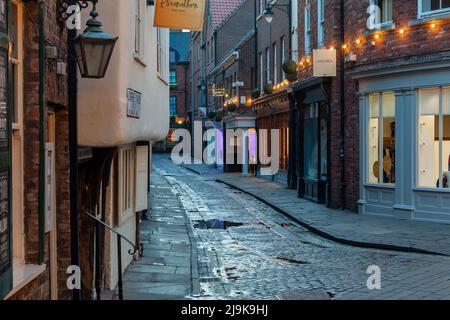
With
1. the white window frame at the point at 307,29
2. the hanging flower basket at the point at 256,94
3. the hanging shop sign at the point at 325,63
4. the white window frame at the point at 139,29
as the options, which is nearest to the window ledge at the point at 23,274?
the white window frame at the point at 139,29

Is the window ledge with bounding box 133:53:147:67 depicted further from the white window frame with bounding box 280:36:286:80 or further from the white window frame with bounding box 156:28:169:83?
the white window frame with bounding box 280:36:286:80

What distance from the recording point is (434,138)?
1658 cm

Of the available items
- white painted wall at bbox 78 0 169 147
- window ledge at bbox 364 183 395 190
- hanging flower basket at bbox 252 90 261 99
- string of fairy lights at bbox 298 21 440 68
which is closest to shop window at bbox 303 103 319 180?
string of fairy lights at bbox 298 21 440 68

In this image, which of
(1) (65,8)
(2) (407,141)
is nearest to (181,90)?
(2) (407,141)

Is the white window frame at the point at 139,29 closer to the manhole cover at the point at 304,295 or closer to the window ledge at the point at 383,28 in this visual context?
the manhole cover at the point at 304,295

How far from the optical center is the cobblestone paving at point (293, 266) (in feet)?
32.0

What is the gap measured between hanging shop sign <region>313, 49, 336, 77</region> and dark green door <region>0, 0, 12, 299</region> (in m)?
15.5

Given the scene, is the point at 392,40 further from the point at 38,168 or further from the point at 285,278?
the point at 38,168

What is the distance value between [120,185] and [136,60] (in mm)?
2637

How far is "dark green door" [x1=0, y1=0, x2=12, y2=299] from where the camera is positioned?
5027mm

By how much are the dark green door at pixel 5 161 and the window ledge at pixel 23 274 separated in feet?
0.67

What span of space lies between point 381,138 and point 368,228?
10.4 ft

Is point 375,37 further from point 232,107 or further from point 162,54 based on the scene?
point 232,107
